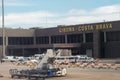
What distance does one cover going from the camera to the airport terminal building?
4333 inches

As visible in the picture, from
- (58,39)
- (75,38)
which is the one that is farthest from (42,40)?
(75,38)

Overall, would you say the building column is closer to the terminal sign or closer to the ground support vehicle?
the terminal sign

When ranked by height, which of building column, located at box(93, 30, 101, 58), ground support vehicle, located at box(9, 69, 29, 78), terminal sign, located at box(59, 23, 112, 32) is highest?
terminal sign, located at box(59, 23, 112, 32)

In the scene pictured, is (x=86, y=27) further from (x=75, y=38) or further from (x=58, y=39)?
(x=58, y=39)

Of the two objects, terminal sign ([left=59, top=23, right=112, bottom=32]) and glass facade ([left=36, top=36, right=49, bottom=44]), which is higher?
terminal sign ([left=59, top=23, right=112, bottom=32])

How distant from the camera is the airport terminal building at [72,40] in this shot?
110 m

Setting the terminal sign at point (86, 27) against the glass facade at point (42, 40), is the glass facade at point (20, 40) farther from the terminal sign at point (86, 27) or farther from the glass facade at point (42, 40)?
the terminal sign at point (86, 27)

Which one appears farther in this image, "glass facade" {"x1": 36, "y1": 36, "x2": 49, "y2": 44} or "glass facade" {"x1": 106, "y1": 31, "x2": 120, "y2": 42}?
"glass facade" {"x1": 36, "y1": 36, "x2": 49, "y2": 44}

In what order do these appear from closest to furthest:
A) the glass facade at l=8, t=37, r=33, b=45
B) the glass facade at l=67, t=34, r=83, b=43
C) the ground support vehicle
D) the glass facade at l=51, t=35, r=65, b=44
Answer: the ground support vehicle < the glass facade at l=67, t=34, r=83, b=43 < the glass facade at l=51, t=35, r=65, b=44 < the glass facade at l=8, t=37, r=33, b=45

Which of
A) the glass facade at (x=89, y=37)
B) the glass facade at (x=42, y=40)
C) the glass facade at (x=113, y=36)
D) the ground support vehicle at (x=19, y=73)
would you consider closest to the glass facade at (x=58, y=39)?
the glass facade at (x=42, y=40)

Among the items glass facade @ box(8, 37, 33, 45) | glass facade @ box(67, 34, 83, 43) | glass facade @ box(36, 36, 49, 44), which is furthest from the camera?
glass facade @ box(8, 37, 33, 45)

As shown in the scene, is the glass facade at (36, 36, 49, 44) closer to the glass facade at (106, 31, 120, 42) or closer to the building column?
the building column

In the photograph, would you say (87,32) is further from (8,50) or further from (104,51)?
(8,50)

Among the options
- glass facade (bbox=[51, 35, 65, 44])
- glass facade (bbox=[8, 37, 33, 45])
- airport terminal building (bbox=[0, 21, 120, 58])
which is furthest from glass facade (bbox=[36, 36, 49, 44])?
glass facade (bbox=[51, 35, 65, 44])
